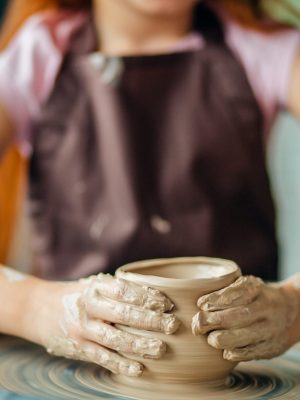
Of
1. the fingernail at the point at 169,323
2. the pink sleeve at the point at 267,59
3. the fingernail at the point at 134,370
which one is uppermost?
the pink sleeve at the point at 267,59

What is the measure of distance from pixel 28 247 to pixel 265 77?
663mm

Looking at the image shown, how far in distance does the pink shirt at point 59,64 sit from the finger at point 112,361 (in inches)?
30.9

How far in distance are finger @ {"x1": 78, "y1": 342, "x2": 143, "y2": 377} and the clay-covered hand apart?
0.27 feet

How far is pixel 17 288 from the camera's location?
3.36ft

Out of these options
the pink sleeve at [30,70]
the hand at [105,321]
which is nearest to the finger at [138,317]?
the hand at [105,321]

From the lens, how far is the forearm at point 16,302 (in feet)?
3.26

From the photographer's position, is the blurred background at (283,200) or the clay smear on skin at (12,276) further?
the blurred background at (283,200)

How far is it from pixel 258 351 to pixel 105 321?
18 centimetres

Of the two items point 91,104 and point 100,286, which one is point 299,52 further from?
point 100,286

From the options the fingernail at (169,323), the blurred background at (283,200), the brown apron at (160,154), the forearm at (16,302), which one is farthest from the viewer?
the blurred background at (283,200)

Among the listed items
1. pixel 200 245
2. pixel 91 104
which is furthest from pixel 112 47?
pixel 200 245

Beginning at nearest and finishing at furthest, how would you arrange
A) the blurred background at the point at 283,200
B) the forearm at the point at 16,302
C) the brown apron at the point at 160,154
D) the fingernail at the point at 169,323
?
1. the fingernail at the point at 169,323
2. the forearm at the point at 16,302
3. the brown apron at the point at 160,154
4. the blurred background at the point at 283,200

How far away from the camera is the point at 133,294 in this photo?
83 cm

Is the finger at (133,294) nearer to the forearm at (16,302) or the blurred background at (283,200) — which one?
the forearm at (16,302)
